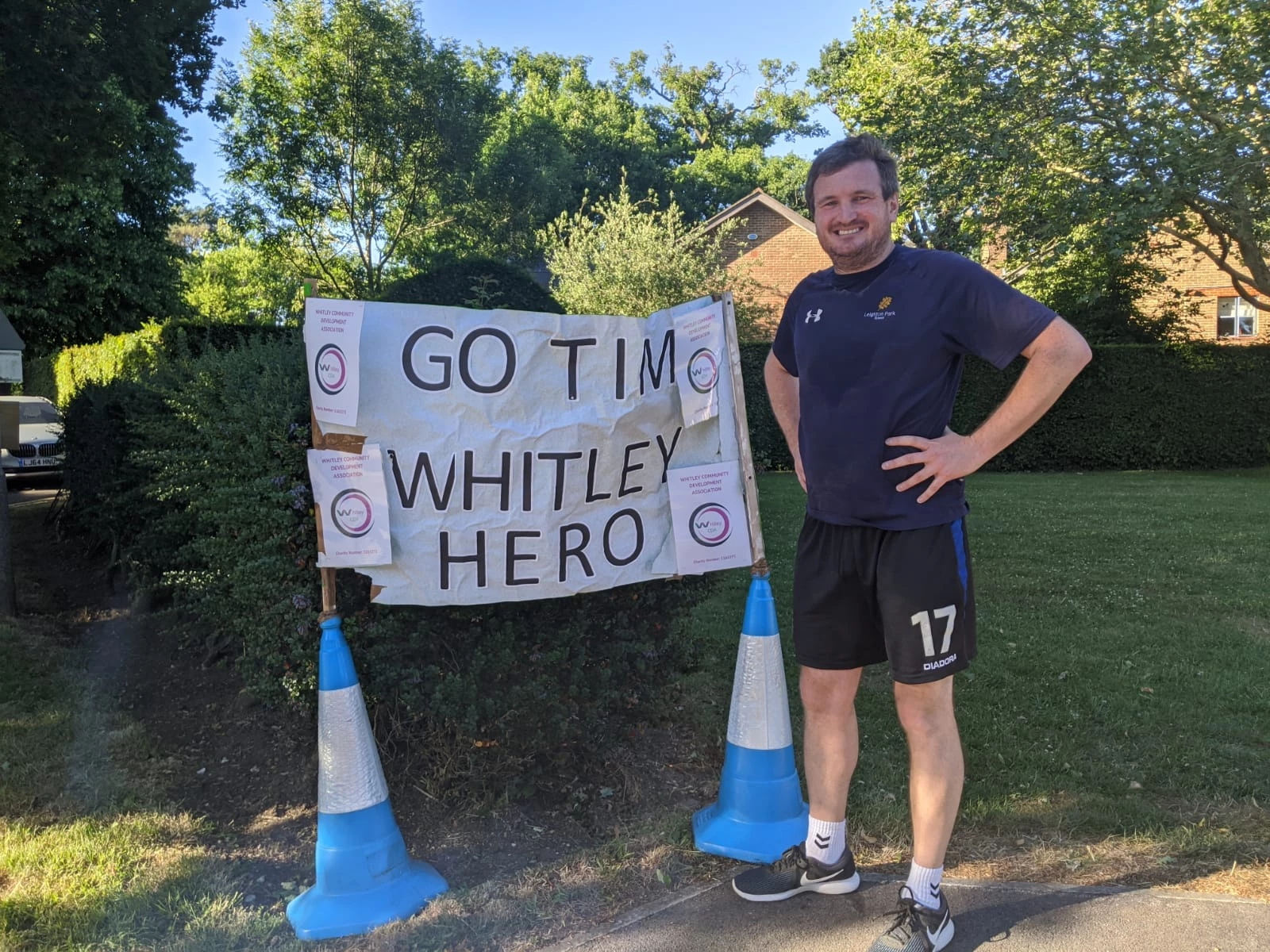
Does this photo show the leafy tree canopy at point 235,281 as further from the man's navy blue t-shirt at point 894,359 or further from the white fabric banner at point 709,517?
the man's navy blue t-shirt at point 894,359

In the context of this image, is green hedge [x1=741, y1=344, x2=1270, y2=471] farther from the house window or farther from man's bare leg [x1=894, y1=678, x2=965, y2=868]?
man's bare leg [x1=894, y1=678, x2=965, y2=868]

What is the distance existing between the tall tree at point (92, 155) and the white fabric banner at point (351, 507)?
4784 mm

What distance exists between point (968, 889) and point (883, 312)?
6.03ft

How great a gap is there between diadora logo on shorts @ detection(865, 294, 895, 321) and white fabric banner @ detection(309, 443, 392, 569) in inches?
61.6

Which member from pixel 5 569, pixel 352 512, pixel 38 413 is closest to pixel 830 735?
pixel 352 512

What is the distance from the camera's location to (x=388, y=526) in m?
2.77

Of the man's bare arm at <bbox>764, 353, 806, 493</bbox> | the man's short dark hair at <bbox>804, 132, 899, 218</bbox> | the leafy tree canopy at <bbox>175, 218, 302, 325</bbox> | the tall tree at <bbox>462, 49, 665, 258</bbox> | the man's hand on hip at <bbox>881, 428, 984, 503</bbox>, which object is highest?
the tall tree at <bbox>462, 49, 665, 258</bbox>

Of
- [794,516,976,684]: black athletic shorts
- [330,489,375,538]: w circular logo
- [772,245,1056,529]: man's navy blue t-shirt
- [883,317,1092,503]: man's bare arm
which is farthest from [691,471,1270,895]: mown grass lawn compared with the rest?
[330,489,375,538]: w circular logo

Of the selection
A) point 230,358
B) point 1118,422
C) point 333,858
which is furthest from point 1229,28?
point 333,858

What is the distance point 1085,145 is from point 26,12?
16608 millimetres

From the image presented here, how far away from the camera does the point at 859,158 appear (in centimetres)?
242

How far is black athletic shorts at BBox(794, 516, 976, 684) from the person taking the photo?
2355 millimetres

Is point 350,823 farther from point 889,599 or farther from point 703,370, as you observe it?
point 703,370

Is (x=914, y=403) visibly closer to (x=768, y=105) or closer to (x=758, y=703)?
(x=758, y=703)
